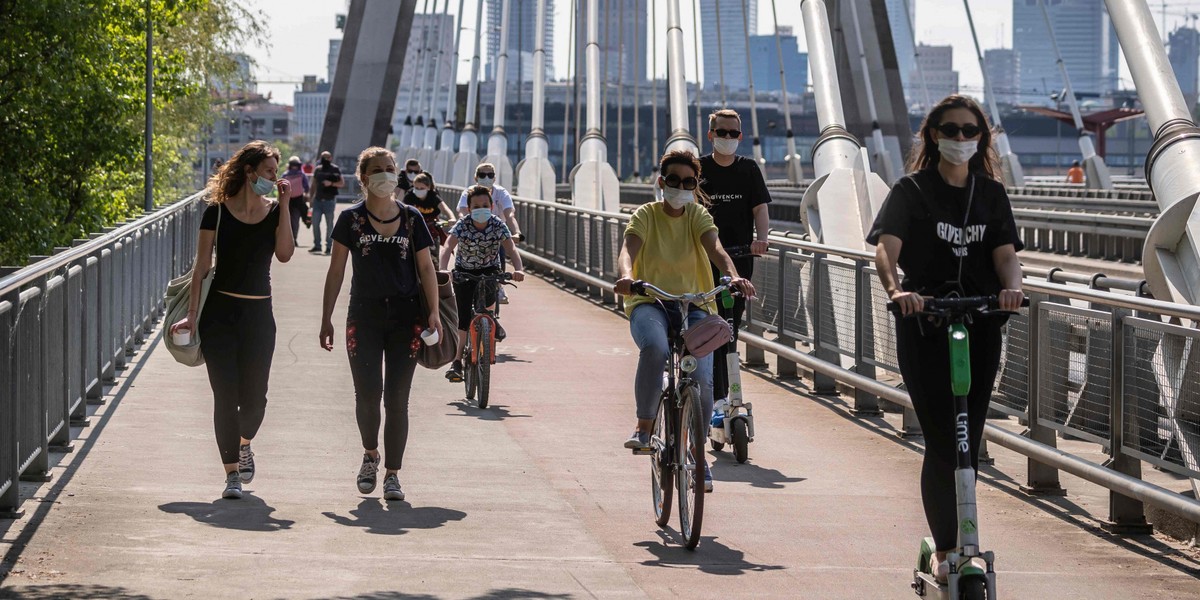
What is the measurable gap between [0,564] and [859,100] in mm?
55228

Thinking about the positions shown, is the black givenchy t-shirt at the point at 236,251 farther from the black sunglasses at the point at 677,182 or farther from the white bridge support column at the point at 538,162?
the white bridge support column at the point at 538,162

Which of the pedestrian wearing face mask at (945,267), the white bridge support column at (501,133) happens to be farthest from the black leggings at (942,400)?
the white bridge support column at (501,133)

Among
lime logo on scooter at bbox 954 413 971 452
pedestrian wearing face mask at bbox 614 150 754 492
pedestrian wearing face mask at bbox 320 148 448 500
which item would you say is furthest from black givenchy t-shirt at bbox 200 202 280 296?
lime logo on scooter at bbox 954 413 971 452

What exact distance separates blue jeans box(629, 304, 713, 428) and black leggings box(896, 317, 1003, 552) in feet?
6.02

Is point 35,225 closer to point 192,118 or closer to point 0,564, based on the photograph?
point 0,564

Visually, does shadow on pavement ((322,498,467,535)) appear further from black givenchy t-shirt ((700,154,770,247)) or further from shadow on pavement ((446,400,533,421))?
shadow on pavement ((446,400,533,421))

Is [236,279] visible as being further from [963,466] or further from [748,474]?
[963,466]

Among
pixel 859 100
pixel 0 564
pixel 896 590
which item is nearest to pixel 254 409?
pixel 0 564

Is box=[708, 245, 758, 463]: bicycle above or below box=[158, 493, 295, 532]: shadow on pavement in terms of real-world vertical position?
above

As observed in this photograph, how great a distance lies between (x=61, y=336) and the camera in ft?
32.8

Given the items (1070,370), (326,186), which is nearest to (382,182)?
(1070,370)

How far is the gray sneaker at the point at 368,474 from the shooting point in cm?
907

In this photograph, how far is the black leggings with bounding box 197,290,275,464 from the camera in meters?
8.98

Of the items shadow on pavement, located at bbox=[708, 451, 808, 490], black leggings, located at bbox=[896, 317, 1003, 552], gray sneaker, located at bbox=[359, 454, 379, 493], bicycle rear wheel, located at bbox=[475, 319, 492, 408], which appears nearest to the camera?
black leggings, located at bbox=[896, 317, 1003, 552]
